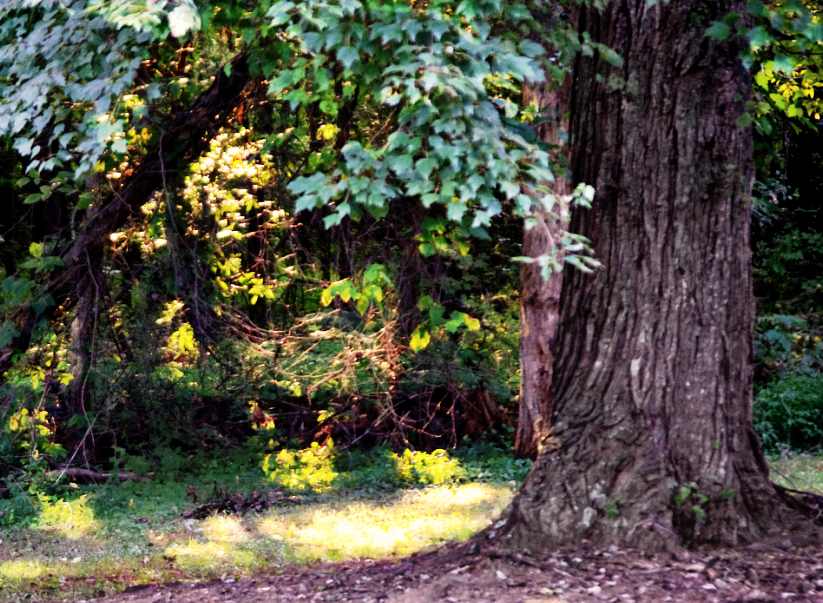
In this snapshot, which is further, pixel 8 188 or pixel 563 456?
pixel 8 188

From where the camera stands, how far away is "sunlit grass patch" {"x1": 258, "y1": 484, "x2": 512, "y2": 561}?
6.40 meters

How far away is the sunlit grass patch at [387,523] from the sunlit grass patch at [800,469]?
260 cm

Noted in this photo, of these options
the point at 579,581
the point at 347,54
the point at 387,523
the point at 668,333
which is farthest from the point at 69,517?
the point at 347,54

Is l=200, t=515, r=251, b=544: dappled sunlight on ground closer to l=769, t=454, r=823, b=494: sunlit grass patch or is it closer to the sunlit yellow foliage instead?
the sunlit yellow foliage

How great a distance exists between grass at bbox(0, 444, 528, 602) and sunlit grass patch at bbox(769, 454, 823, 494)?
2591 mm

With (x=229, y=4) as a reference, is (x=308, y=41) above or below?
below

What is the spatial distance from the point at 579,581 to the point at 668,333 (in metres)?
1.52

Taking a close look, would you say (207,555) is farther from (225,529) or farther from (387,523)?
(387,523)

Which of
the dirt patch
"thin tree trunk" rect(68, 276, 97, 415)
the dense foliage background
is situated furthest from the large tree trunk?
"thin tree trunk" rect(68, 276, 97, 415)

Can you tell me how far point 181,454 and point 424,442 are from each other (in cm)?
319

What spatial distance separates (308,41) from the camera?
11.9 ft

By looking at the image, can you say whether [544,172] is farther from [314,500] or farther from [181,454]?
[181,454]

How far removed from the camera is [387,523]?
7270 millimetres

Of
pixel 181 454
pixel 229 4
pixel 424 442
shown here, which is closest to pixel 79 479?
pixel 181 454
